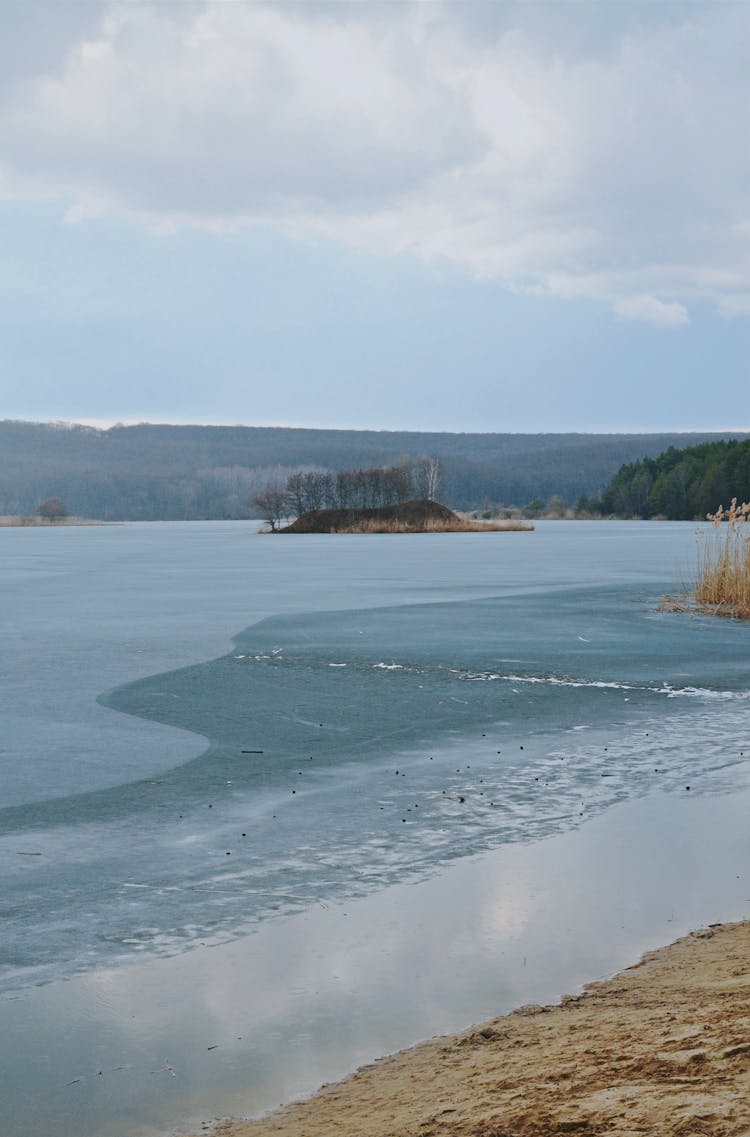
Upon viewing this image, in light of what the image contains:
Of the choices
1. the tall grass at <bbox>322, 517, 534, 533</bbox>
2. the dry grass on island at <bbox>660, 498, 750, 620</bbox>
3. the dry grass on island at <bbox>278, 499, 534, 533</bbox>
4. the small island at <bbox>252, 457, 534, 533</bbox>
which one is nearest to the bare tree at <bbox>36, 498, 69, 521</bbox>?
the small island at <bbox>252, 457, 534, 533</bbox>

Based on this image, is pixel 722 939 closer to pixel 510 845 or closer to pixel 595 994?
pixel 595 994

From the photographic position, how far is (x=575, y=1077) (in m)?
3.05

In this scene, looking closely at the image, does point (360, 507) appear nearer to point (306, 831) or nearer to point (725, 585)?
point (725, 585)

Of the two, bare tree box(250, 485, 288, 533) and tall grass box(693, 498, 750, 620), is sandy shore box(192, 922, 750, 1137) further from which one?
bare tree box(250, 485, 288, 533)

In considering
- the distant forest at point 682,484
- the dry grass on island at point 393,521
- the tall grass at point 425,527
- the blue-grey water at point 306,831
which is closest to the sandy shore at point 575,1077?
the blue-grey water at point 306,831

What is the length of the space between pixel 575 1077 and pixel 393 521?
69.9 metres

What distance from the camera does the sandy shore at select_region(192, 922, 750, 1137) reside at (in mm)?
2740

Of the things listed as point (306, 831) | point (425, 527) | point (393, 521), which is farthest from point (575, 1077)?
point (393, 521)

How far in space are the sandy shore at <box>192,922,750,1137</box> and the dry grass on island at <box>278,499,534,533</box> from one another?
67.6m

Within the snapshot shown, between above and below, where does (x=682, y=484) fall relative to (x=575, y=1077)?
→ above

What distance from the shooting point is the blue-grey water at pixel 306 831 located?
147 inches

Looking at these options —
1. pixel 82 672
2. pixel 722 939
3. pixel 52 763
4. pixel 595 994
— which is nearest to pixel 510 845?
pixel 722 939

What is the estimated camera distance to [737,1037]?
10.2 ft

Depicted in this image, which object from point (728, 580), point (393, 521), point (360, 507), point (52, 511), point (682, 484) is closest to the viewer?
point (728, 580)
